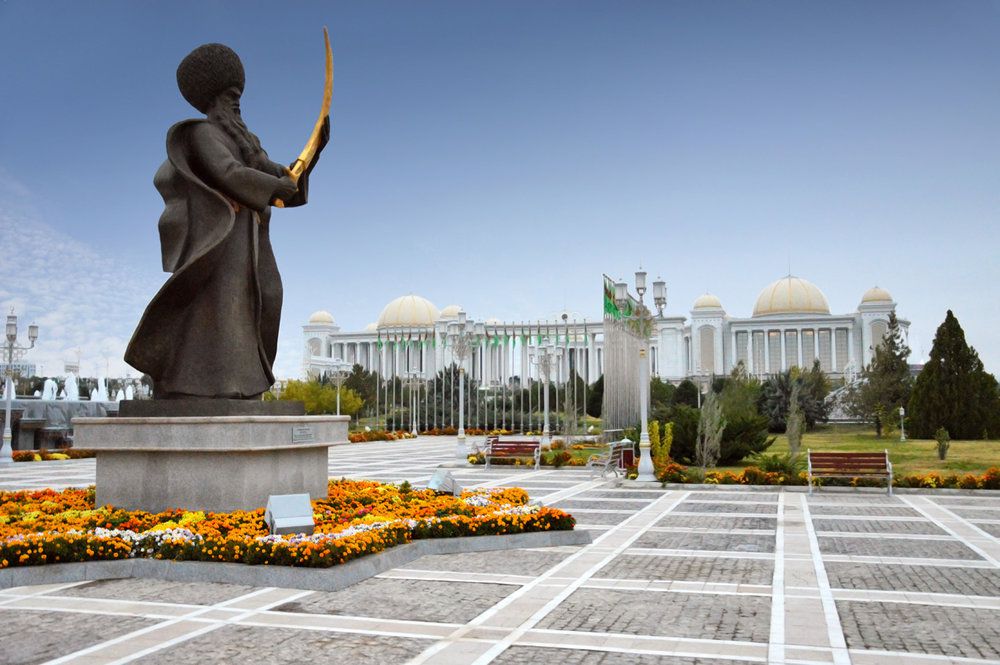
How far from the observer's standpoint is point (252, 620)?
6.50m

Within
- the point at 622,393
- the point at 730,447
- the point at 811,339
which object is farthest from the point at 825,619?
the point at 811,339

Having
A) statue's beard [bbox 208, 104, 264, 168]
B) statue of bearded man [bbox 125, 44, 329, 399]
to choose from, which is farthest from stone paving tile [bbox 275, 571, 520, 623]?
statue's beard [bbox 208, 104, 264, 168]

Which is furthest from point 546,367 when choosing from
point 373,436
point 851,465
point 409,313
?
point 409,313

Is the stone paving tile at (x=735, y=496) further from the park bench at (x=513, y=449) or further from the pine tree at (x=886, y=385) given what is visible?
the pine tree at (x=886, y=385)

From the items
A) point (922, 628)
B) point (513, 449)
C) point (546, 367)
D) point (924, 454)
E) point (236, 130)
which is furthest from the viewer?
point (546, 367)

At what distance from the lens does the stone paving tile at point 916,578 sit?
25.2 feet

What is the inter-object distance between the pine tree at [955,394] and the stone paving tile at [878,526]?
27063 mm

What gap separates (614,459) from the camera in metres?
20.0

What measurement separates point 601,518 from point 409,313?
82627 mm

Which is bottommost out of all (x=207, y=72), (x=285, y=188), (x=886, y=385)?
(x=886, y=385)

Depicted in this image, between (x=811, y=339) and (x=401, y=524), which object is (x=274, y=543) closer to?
(x=401, y=524)

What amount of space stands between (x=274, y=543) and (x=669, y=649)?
4.04 metres

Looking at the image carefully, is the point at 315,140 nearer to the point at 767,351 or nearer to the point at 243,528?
the point at 243,528

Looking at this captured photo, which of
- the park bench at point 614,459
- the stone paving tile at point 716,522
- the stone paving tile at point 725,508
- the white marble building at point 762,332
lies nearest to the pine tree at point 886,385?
the park bench at point 614,459
